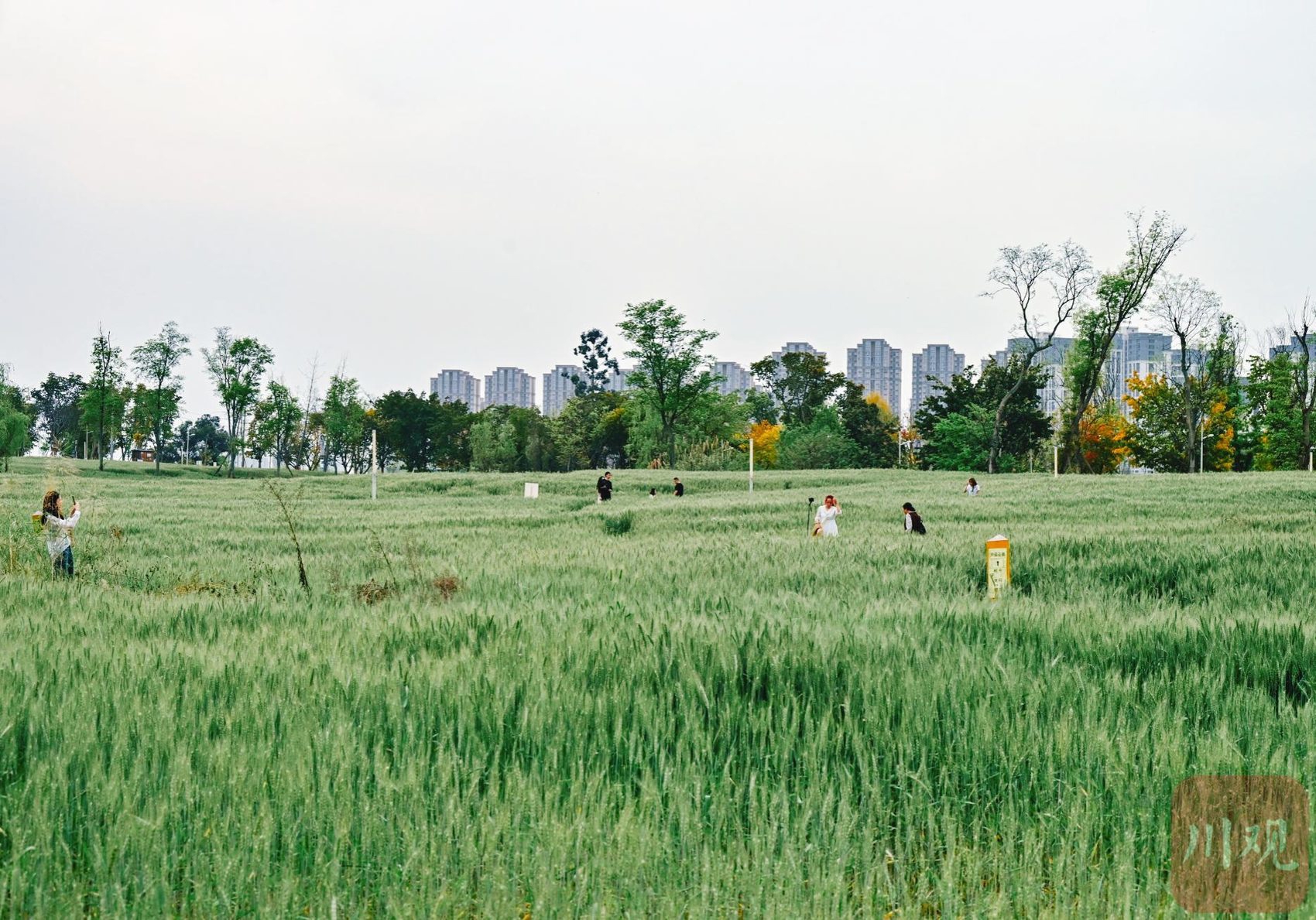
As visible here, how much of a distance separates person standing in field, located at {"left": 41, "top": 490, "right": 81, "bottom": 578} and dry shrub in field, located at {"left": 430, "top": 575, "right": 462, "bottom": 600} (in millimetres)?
5320

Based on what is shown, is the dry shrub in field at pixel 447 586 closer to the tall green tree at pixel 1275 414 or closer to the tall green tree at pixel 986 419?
the tall green tree at pixel 986 419

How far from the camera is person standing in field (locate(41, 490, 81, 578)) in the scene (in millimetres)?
11484

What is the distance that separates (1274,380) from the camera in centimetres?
7331

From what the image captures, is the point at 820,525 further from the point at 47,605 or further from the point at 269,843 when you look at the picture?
the point at 269,843

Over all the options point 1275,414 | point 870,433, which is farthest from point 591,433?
point 1275,414

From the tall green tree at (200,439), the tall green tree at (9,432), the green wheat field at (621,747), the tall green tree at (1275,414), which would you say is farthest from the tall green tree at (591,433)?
the green wheat field at (621,747)

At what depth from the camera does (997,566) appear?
8.46m

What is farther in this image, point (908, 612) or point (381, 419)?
point (381, 419)

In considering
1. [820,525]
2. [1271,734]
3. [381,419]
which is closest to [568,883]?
[1271,734]

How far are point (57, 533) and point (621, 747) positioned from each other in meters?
11.1

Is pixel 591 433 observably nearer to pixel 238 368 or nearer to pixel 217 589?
pixel 238 368

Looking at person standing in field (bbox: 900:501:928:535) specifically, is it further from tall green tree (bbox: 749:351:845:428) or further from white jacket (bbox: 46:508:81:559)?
tall green tree (bbox: 749:351:845:428)

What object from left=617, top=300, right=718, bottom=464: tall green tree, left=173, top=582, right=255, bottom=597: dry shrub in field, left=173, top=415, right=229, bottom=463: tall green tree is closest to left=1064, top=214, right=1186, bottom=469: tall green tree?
left=617, top=300, right=718, bottom=464: tall green tree

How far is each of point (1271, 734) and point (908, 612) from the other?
10.7ft
